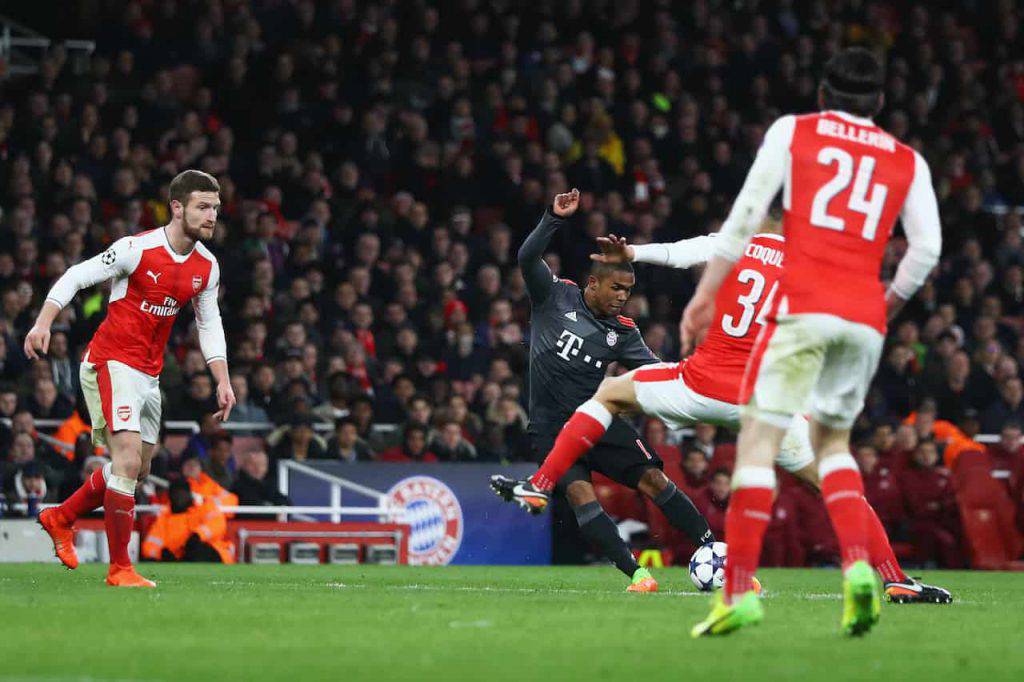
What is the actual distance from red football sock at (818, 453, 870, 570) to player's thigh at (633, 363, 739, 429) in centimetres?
178

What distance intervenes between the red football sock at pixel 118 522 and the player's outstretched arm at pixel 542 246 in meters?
2.59

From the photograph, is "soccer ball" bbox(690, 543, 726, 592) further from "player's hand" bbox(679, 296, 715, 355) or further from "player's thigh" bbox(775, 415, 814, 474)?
"player's hand" bbox(679, 296, 715, 355)

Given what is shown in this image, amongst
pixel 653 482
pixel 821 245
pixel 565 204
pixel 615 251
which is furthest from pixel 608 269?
pixel 821 245

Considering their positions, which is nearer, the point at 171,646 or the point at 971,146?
the point at 171,646

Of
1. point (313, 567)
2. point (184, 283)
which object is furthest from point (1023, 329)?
point (184, 283)

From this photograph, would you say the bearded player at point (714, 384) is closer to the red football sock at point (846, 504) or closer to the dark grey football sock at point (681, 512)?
the dark grey football sock at point (681, 512)

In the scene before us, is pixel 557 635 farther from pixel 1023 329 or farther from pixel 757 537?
pixel 1023 329

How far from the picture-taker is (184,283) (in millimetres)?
9891

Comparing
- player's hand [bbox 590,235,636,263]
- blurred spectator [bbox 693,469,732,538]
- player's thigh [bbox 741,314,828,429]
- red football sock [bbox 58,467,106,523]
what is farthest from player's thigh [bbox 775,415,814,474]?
blurred spectator [bbox 693,469,732,538]

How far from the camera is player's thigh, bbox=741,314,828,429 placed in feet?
21.5

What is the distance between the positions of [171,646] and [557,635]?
144cm

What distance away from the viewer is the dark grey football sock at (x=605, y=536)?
9789 millimetres

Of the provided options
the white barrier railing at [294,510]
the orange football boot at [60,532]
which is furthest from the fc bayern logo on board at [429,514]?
the orange football boot at [60,532]

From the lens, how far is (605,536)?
386 inches
